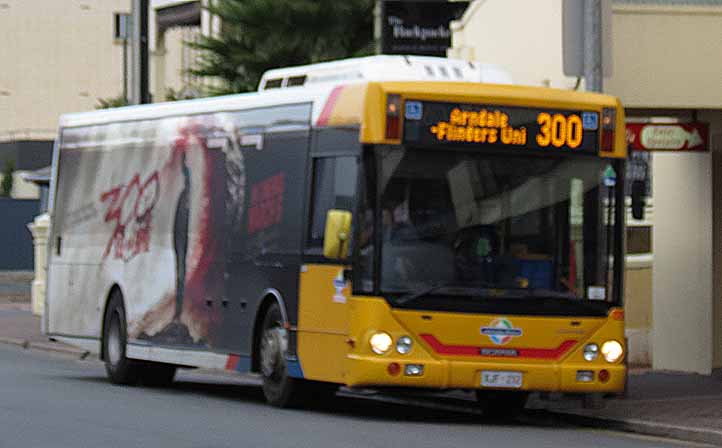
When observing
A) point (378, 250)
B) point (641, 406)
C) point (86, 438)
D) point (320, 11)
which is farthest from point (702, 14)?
point (320, 11)

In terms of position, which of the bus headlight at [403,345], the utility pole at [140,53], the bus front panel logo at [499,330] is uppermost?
the utility pole at [140,53]

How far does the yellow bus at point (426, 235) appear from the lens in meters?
16.2

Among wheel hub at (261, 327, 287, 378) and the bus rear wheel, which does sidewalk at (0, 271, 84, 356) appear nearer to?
the bus rear wheel

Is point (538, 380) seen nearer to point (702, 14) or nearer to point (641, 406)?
point (641, 406)

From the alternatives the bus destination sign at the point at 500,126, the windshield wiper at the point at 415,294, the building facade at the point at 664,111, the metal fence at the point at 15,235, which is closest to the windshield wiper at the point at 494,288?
the windshield wiper at the point at 415,294

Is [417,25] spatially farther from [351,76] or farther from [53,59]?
[53,59]

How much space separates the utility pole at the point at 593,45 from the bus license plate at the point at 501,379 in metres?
3.35

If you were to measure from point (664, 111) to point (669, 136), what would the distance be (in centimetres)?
54

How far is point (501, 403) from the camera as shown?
1816cm

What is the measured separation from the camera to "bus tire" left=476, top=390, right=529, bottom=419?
59.5 ft

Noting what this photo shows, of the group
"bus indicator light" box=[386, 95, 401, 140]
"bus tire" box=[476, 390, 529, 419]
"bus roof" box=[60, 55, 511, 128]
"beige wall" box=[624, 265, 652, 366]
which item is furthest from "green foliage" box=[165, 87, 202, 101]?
"bus indicator light" box=[386, 95, 401, 140]

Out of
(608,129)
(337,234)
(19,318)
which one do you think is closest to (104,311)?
(337,234)

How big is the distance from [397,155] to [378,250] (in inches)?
32.4

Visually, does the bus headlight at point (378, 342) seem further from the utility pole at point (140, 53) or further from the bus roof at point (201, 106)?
the utility pole at point (140, 53)
